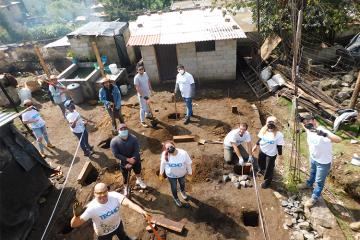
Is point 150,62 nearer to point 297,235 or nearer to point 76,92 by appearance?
point 76,92

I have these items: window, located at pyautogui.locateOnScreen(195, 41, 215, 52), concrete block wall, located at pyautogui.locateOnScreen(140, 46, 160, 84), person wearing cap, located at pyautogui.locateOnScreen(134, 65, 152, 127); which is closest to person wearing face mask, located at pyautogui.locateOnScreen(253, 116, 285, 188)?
person wearing cap, located at pyautogui.locateOnScreen(134, 65, 152, 127)

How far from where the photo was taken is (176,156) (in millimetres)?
6141

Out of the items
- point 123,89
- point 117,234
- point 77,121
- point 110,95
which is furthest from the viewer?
point 123,89

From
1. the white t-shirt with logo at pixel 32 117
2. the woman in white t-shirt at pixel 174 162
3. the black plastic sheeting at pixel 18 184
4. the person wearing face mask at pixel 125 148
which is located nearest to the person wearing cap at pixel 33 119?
the white t-shirt with logo at pixel 32 117

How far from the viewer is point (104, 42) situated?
15266mm

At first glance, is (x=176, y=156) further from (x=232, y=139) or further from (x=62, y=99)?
(x=62, y=99)

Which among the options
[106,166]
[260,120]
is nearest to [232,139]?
[260,120]

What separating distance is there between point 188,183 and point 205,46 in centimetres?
766

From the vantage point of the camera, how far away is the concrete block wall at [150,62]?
1301cm

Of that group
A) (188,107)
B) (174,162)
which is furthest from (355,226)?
(188,107)

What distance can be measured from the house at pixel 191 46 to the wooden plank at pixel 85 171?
6.34m

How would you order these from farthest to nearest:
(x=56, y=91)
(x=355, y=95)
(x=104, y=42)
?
(x=104, y=42), (x=56, y=91), (x=355, y=95)

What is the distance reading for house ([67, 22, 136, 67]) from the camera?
15.2 metres

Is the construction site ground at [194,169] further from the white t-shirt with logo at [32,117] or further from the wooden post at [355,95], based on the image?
the wooden post at [355,95]
